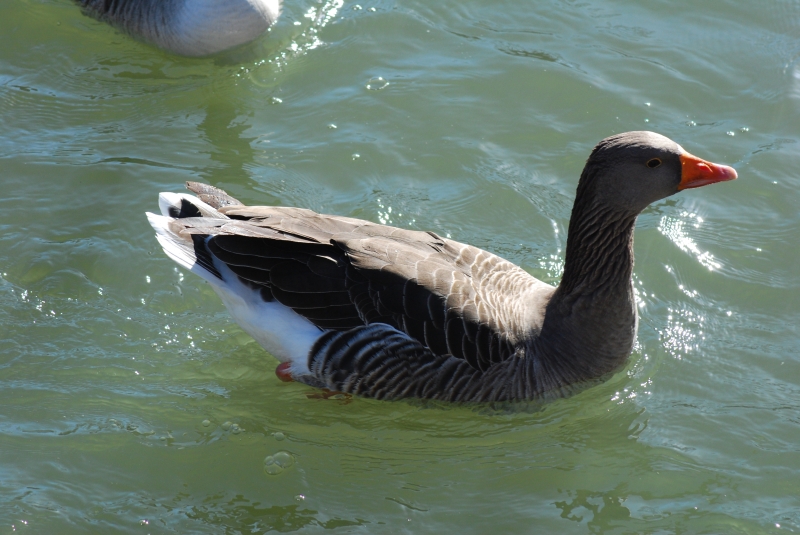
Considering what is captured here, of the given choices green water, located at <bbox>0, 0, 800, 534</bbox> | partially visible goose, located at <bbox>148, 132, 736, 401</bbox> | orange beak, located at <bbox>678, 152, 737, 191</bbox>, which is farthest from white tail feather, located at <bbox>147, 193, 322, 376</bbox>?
orange beak, located at <bbox>678, 152, 737, 191</bbox>

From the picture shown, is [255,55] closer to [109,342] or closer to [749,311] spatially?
[109,342]

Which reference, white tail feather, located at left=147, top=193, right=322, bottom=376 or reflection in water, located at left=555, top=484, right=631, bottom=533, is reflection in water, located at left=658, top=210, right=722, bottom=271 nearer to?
reflection in water, located at left=555, top=484, right=631, bottom=533

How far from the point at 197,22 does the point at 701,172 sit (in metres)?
5.64

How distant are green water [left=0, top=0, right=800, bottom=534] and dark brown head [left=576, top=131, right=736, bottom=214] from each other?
148 centimetres

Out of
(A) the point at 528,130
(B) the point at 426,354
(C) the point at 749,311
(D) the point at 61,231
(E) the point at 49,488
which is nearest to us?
(E) the point at 49,488

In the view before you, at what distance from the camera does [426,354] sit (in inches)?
213

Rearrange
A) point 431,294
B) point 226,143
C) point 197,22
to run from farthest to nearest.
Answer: point 197,22
point 226,143
point 431,294

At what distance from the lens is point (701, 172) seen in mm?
5105

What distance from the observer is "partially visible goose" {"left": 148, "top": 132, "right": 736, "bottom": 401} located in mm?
5270

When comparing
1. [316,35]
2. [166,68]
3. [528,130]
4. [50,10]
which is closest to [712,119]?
[528,130]

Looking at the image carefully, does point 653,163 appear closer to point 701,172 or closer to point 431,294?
point 701,172

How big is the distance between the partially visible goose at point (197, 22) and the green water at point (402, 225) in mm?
209

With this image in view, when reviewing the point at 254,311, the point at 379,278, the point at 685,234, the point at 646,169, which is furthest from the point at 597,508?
the point at 685,234

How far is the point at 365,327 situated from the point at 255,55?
4555 mm
